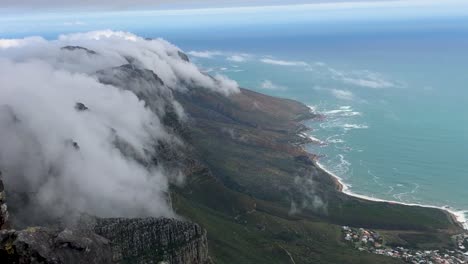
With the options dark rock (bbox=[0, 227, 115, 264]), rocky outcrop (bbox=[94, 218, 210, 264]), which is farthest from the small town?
dark rock (bbox=[0, 227, 115, 264])

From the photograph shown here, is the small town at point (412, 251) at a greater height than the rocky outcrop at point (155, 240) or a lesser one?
lesser

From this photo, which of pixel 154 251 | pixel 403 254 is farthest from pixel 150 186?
pixel 403 254

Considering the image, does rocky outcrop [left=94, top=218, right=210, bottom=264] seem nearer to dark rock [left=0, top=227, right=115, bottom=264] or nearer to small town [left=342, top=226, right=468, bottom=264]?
small town [left=342, top=226, right=468, bottom=264]

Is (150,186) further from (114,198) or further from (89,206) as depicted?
(89,206)

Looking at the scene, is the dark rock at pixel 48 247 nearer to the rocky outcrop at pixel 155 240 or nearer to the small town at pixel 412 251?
the rocky outcrop at pixel 155 240

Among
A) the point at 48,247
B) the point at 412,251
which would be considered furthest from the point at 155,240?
the point at 412,251

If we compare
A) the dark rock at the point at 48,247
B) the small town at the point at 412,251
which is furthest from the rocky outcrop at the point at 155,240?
the dark rock at the point at 48,247

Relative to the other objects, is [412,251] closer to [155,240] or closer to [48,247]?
[155,240]
